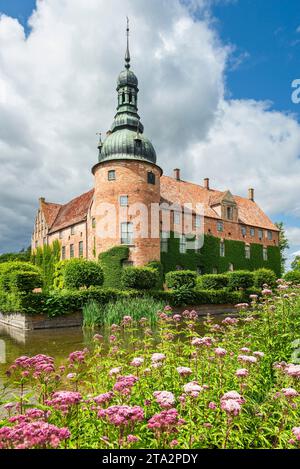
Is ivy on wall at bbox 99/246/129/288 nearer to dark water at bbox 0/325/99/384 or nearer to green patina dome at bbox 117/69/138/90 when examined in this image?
dark water at bbox 0/325/99/384

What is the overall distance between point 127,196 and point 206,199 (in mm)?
13678

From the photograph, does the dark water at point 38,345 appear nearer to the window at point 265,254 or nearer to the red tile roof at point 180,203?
the red tile roof at point 180,203

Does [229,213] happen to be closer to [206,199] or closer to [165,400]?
[206,199]

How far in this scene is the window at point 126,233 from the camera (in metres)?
26.1

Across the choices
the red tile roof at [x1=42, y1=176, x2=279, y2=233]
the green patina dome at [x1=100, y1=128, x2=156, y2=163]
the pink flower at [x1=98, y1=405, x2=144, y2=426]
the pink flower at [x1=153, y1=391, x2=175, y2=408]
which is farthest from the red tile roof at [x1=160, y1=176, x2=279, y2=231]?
the pink flower at [x1=98, y1=405, x2=144, y2=426]

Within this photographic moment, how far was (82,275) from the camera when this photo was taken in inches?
805

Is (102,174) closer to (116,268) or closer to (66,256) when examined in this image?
(116,268)

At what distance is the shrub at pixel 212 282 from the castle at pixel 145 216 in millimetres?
3883

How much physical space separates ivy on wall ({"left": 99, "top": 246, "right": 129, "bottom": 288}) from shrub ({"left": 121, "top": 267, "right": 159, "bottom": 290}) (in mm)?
1858

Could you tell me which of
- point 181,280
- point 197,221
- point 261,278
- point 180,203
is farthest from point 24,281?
point 261,278

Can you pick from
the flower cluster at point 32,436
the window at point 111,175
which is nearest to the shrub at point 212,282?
the window at point 111,175

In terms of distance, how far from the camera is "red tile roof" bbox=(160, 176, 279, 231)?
1311 inches

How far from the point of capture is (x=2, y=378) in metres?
6.99
